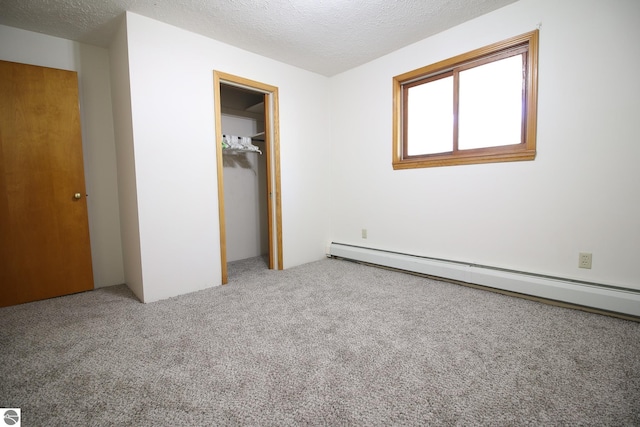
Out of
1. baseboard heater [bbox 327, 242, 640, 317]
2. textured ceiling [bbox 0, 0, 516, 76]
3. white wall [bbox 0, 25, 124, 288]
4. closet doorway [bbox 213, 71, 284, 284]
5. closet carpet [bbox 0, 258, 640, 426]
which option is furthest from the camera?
closet doorway [bbox 213, 71, 284, 284]

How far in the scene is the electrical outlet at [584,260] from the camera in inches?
83.2

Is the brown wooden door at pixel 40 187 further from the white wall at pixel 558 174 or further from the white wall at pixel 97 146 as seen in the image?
the white wall at pixel 558 174

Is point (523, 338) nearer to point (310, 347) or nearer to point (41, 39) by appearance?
point (310, 347)

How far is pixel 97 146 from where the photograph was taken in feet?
9.41

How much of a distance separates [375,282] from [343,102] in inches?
97.6

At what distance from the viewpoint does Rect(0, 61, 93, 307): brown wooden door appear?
2402mm

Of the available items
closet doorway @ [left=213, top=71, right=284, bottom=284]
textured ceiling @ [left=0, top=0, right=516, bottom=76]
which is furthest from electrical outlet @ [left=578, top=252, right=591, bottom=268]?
closet doorway @ [left=213, top=71, right=284, bottom=284]

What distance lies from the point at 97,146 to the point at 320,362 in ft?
10.3

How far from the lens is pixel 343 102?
3783 mm

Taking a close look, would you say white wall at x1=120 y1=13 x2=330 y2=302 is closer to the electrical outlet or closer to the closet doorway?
the closet doorway

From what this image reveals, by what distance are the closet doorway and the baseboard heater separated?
4.60 feet

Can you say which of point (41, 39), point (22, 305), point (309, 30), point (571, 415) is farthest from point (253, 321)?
point (41, 39)

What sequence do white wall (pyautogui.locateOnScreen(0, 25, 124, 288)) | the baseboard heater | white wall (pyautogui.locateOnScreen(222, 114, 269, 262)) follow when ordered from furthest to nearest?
white wall (pyautogui.locateOnScreen(222, 114, 269, 262)), white wall (pyautogui.locateOnScreen(0, 25, 124, 288)), the baseboard heater

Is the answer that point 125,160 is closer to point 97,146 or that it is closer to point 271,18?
point 97,146
